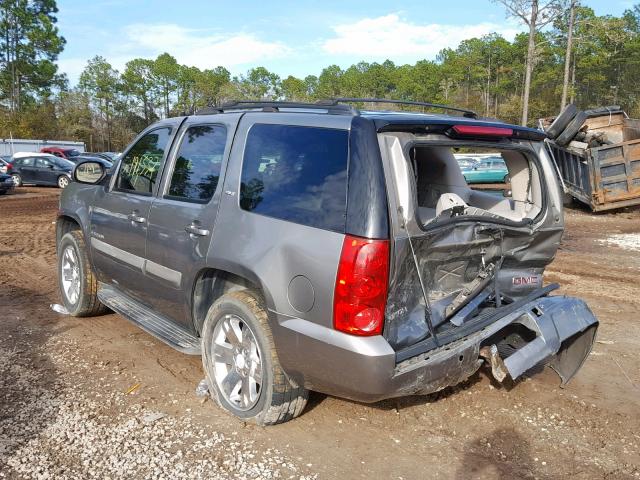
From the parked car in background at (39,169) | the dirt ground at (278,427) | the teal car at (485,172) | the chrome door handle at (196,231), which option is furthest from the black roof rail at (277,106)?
the parked car in background at (39,169)

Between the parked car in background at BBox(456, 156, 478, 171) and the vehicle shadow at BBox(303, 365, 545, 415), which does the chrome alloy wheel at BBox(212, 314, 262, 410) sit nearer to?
the vehicle shadow at BBox(303, 365, 545, 415)

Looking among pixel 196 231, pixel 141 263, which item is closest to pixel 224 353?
pixel 196 231

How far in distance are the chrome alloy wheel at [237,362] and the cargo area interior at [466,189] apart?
1.40 m

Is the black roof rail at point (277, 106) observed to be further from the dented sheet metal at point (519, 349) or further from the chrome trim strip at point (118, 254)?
the dented sheet metal at point (519, 349)

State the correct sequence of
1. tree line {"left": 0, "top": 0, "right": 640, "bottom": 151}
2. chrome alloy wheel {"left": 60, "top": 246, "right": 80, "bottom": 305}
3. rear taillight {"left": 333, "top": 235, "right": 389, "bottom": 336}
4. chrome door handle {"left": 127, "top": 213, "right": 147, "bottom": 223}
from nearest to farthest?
rear taillight {"left": 333, "top": 235, "right": 389, "bottom": 336}, chrome door handle {"left": 127, "top": 213, "right": 147, "bottom": 223}, chrome alloy wheel {"left": 60, "top": 246, "right": 80, "bottom": 305}, tree line {"left": 0, "top": 0, "right": 640, "bottom": 151}

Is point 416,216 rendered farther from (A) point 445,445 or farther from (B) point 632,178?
(B) point 632,178

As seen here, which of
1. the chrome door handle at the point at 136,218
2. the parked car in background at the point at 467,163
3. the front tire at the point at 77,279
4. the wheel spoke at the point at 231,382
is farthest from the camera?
the parked car in background at the point at 467,163

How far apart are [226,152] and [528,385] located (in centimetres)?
279

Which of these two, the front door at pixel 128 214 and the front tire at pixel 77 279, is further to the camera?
the front tire at pixel 77 279

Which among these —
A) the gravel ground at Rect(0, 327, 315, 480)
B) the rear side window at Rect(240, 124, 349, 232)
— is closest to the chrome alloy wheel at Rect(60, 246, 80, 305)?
the gravel ground at Rect(0, 327, 315, 480)

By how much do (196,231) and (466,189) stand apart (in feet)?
7.60

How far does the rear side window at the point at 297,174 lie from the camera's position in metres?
2.98

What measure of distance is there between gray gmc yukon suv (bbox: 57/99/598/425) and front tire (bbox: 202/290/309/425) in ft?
0.04

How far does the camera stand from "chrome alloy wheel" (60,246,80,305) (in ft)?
18.0
